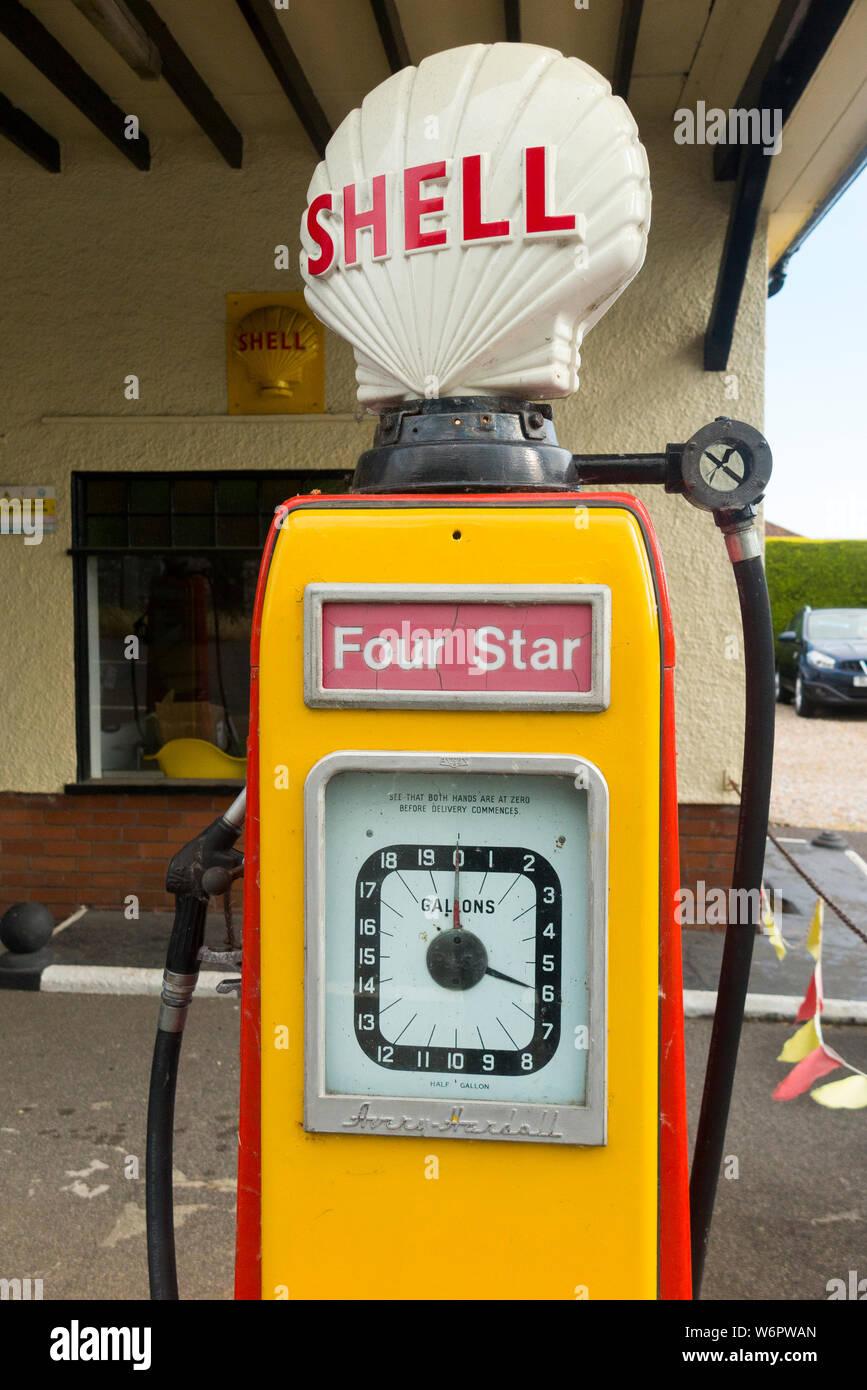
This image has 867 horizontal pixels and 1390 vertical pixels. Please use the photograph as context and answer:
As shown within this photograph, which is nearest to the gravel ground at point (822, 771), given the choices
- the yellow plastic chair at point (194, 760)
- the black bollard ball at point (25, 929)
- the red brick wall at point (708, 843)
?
the red brick wall at point (708, 843)

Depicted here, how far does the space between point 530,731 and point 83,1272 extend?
2435 millimetres

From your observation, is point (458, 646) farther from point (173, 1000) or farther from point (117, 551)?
point (117, 551)

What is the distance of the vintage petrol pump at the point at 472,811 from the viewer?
124 cm

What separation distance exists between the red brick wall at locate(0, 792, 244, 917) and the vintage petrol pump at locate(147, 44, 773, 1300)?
13.9 ft

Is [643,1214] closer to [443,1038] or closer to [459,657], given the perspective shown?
[443,1038]

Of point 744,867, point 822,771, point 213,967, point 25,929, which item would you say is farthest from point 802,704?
point 744,867

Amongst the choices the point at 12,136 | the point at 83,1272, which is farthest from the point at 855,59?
the point at 83,1272

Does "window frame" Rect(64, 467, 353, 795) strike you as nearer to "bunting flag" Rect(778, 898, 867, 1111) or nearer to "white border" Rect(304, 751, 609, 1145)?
"bunting flag" Rect(778, 898, 867, 1111)

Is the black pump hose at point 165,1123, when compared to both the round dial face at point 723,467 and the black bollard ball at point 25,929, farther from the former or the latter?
the black bollard ball at point 25,929

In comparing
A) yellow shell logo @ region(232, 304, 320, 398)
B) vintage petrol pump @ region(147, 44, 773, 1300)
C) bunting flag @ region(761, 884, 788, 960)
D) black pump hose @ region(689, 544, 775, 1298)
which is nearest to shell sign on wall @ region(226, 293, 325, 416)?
yellow shell logo @ region(232, 304, 320, 398)

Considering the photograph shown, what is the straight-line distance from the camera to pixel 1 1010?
4523 millimetres

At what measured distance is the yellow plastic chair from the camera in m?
5.73

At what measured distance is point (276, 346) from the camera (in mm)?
5180

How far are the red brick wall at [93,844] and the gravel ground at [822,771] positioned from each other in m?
4.15
